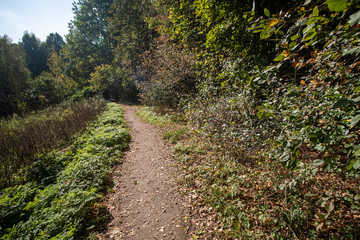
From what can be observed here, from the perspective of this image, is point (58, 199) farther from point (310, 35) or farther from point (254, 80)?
point (310, 35)

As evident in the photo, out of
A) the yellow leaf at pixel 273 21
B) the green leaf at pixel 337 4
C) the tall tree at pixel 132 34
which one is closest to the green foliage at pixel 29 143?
the yellow leaf at pixel 273 21

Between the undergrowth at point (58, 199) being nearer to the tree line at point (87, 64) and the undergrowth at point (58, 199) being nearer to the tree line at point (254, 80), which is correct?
the tree line at point (254, 80)

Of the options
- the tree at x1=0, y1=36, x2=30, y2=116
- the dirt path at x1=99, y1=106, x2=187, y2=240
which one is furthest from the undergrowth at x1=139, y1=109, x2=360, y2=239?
the tree at x1=0, y1=36, x2=30, y2=116

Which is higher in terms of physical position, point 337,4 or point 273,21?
point 273,21

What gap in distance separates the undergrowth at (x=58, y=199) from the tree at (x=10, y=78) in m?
16.9

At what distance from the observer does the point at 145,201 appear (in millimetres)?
3748

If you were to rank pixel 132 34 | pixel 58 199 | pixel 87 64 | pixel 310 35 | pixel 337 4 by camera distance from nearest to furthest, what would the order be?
pixel 337 4, pixel 310 35, pixel 58 199, pixel 132 34, pixel 87 64

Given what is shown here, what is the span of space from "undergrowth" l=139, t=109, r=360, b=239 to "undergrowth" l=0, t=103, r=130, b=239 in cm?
213

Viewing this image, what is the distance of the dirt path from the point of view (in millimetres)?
3025

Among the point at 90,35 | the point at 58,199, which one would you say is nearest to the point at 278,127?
the point at 58,199

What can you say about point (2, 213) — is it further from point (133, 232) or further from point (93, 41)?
point (93, 41)

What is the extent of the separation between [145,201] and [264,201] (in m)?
2.60

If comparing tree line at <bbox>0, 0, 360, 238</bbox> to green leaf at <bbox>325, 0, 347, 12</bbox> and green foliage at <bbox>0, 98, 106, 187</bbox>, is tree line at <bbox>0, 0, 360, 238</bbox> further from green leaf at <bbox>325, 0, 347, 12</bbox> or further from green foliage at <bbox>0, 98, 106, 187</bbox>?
green foliage at <bbox>0, 98, 106, 187</bbox>

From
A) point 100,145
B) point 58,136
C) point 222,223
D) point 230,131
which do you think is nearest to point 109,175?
point 100,145
